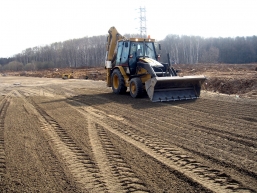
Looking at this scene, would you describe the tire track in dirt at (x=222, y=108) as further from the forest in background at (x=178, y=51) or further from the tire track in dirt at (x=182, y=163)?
the forest in background at (x=178, y=51)

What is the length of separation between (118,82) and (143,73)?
2003 millimetres

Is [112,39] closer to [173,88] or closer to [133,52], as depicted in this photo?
→ [133,52]

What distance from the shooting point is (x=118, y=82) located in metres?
12.0

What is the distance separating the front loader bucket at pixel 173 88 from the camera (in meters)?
9.16

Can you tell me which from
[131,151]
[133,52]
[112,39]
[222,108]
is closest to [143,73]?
[133,52]

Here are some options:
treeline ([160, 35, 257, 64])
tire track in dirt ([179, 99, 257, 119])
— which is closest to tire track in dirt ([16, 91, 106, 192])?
tire track in dirt ([179, 99, 257, 119])

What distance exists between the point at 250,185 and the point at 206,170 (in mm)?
606

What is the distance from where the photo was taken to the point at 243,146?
439 centimetres

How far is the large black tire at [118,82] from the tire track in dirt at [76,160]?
18.1 ft

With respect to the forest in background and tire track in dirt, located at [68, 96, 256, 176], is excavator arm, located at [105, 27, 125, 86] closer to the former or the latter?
tire track in dirt, located at [68, 96, 256, 176]

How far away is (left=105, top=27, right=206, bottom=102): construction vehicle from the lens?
31.0 feet

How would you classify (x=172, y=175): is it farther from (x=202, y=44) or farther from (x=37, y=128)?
(x=202, y=44)

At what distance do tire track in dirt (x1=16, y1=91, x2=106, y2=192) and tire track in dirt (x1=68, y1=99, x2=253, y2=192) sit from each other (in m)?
1.01

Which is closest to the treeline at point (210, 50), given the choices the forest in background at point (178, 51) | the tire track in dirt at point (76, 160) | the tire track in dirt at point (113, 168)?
the forest in background at point (178, 51)
